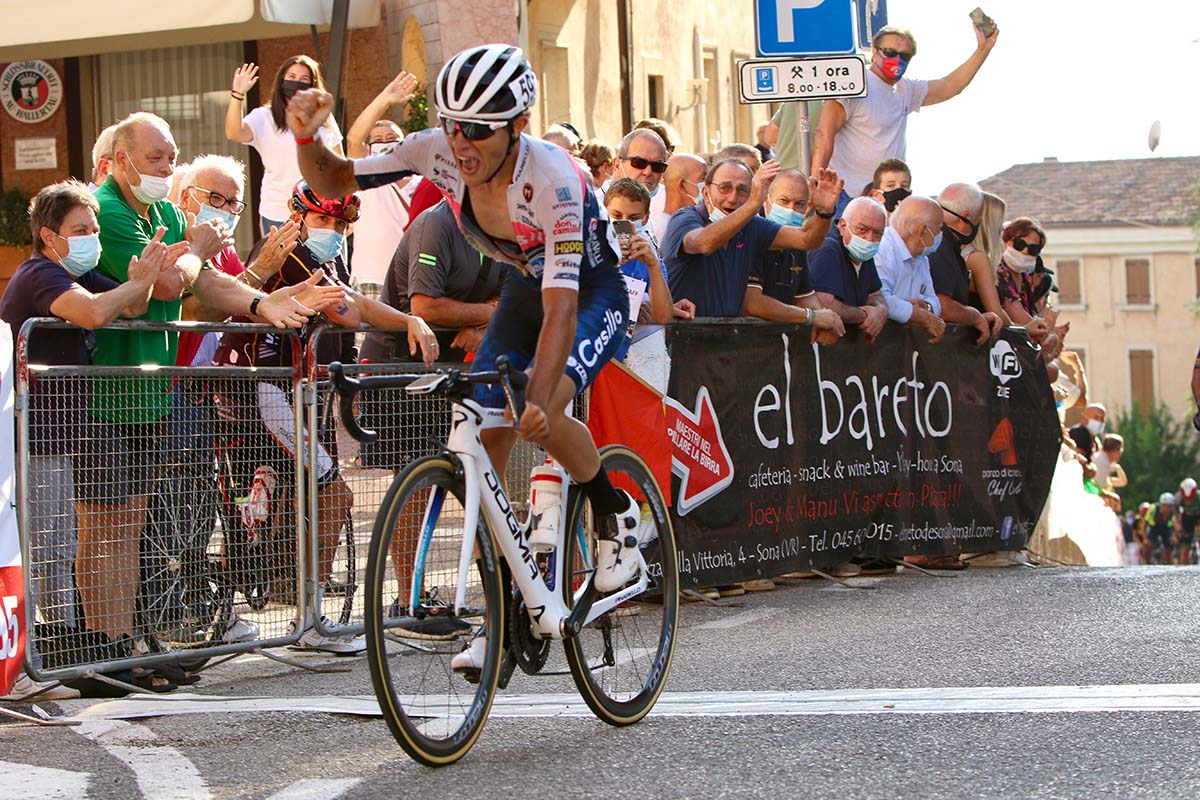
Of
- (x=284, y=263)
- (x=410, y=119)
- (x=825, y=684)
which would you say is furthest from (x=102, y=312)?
(x=410, y=119)

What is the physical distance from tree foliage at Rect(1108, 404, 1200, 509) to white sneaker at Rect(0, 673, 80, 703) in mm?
78492

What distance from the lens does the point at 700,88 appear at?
2991 cm

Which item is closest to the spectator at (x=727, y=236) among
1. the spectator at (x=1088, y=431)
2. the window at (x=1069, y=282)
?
the spectator at (x=1088, y=431)

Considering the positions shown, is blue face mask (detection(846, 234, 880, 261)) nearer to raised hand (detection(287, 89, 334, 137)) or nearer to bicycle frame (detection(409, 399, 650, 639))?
bicycle frame (detection(409, 399, 650, 639))

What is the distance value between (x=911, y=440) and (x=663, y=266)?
9.45 feet

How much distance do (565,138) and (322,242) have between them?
2.96m

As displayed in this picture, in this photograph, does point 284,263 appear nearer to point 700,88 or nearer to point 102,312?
point 102,312

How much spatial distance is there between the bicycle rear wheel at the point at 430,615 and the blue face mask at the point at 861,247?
5763mm

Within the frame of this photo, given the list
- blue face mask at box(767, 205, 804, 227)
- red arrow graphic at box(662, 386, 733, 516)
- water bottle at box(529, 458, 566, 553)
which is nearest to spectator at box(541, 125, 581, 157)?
blue face mask at box(767, 205, 804, 227)

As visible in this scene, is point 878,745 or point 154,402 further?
point 154,402

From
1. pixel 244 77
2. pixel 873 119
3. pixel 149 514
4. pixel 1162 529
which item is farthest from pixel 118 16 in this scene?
pixel 1162 529

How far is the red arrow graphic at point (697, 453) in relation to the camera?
9.62 m

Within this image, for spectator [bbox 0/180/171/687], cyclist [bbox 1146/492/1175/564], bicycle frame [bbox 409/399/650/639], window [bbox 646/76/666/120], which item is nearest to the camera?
bicycle frame [bbox 409/399/650/639]

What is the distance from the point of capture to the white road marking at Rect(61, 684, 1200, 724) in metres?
6.31
